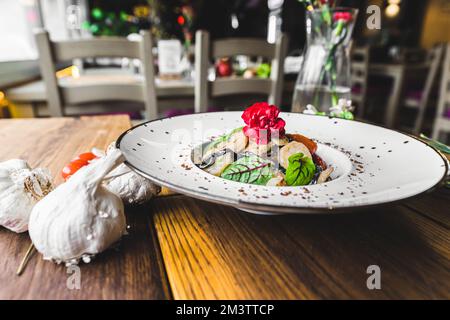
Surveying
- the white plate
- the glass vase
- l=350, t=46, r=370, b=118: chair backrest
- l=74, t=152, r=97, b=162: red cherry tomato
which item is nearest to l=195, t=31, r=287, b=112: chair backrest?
the glass vase

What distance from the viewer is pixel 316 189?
0.42 m

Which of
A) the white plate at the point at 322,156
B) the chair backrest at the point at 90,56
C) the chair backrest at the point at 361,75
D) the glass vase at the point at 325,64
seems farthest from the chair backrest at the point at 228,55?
the chair backrest at the point at 361,75

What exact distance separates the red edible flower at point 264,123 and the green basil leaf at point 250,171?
0.13 feet

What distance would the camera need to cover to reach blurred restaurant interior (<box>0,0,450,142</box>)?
1417 millimetres

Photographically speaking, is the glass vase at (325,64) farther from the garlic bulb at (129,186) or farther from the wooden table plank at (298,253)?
the garlic bulb at (129,186)

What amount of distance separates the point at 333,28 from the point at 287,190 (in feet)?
2.01

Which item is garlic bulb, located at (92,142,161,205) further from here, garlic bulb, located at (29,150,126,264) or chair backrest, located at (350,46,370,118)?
chair backrest, located at (350,46,370,118)

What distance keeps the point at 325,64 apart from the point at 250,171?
551 millimetres

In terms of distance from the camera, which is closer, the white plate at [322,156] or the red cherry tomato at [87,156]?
the white plate at [322,156]

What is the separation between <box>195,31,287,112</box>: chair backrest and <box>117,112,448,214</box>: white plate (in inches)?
30.8

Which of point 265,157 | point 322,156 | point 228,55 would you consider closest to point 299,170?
point 265,157

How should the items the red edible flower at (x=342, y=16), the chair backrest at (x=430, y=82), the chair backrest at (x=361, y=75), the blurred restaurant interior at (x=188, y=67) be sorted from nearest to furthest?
the red edible flower at (x=342, y=16)
the blurred restaurant interior at (x=188, y=67)
the chair backrest at (x=430, y=82)
the chair backrest at (x=361, y=75)

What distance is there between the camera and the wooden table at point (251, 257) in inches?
13.0
